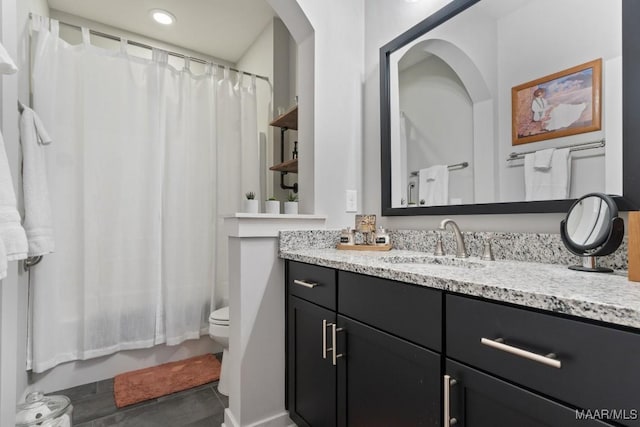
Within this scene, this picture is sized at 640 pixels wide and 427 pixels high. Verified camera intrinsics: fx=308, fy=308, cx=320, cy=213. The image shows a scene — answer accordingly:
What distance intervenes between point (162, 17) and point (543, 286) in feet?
10.4

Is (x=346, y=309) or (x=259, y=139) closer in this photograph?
(x=346, y=309)

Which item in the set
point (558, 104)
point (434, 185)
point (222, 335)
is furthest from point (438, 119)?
point (222, 335)

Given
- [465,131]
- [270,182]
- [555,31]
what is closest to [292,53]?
[270,182]

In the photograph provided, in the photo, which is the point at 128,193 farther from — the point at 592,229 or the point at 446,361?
the point at 592,229

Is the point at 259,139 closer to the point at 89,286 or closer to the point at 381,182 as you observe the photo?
the point at 381,182

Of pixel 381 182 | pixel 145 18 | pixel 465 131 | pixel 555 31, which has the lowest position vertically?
pixel 381 182

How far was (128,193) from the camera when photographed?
6.93 ft

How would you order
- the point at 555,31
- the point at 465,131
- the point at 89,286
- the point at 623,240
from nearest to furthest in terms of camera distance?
the point at 623,240 < the point at 555,31 < the point at 465,131 < the point at 89,286

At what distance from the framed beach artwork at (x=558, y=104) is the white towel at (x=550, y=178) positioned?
7 cm

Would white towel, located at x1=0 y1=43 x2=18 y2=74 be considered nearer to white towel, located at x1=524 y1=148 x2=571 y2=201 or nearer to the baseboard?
the baseboard

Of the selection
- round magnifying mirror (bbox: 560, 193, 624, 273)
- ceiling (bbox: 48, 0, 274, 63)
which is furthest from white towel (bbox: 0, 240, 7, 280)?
ceiling (bbox: 48, 0, 274, 63)

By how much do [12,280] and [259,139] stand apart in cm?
194

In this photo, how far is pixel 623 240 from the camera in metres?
0.92

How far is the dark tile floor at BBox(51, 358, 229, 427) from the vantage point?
1.59 meters
